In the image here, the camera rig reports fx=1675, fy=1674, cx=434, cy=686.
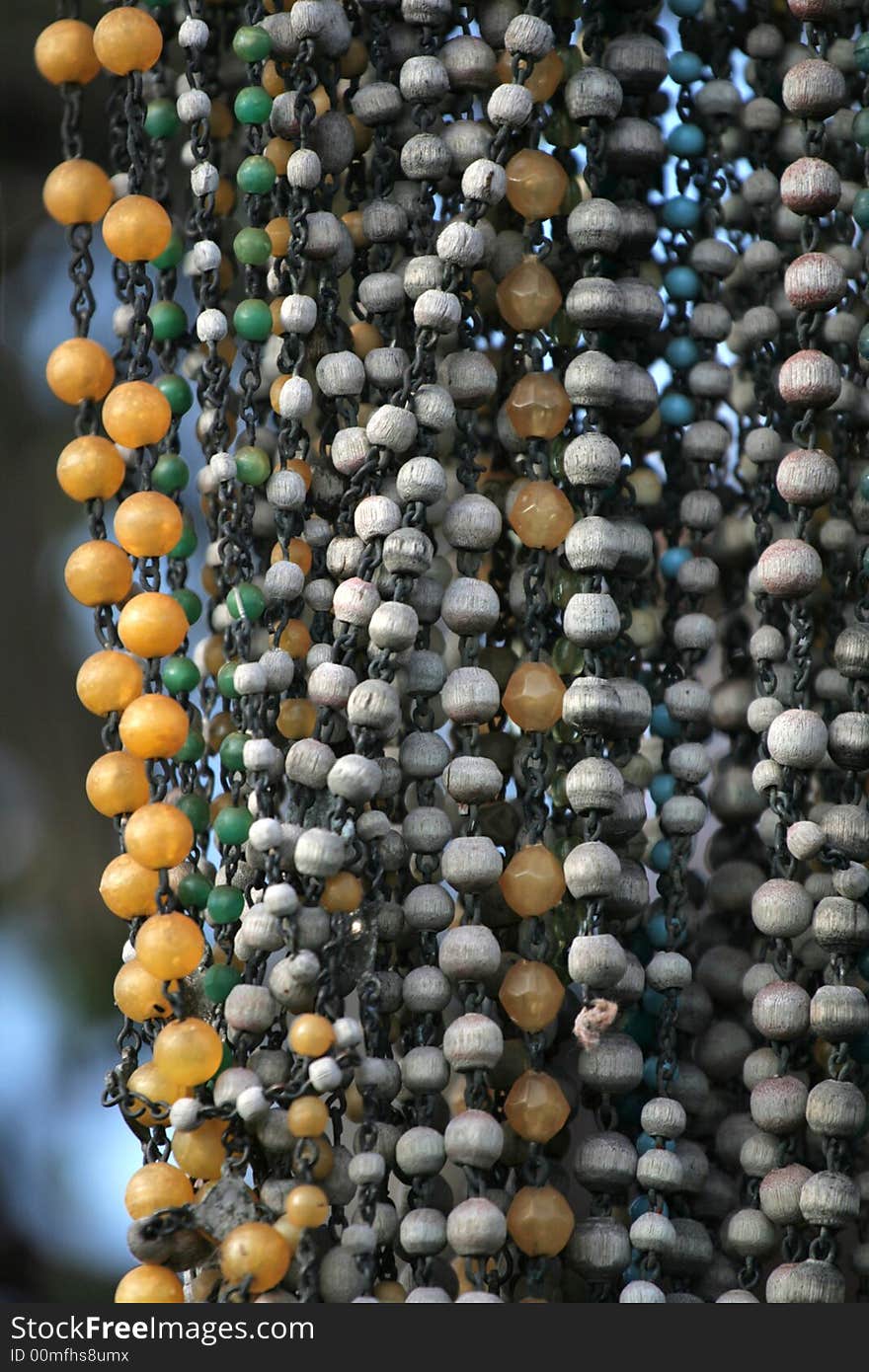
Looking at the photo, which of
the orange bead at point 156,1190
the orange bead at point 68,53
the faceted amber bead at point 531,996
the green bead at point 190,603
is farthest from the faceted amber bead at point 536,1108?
the orange bead at point 68,53

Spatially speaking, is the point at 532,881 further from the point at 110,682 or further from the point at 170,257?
the point at 170,257

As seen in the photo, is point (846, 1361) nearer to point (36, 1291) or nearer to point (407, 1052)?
point (407, 1052)

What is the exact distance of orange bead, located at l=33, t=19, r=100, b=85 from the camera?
26.6 inches

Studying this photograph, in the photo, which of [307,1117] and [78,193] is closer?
[307,1117]

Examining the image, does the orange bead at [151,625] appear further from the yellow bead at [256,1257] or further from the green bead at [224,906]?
the yellow bead at [256,1257]

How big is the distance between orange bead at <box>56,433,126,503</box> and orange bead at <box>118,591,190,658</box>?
2.0 inches

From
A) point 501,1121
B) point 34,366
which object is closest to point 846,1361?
point 501,1121

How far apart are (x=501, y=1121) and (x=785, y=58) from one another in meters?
0.46

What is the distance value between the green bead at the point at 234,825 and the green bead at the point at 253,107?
0.27 metres

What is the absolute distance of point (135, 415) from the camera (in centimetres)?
65

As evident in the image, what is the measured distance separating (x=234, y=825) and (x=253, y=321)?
7.8 inches

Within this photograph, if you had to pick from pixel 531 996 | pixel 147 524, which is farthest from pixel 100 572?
pixel 531 996

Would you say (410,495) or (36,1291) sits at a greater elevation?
(410,495)

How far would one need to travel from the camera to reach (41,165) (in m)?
0.90
